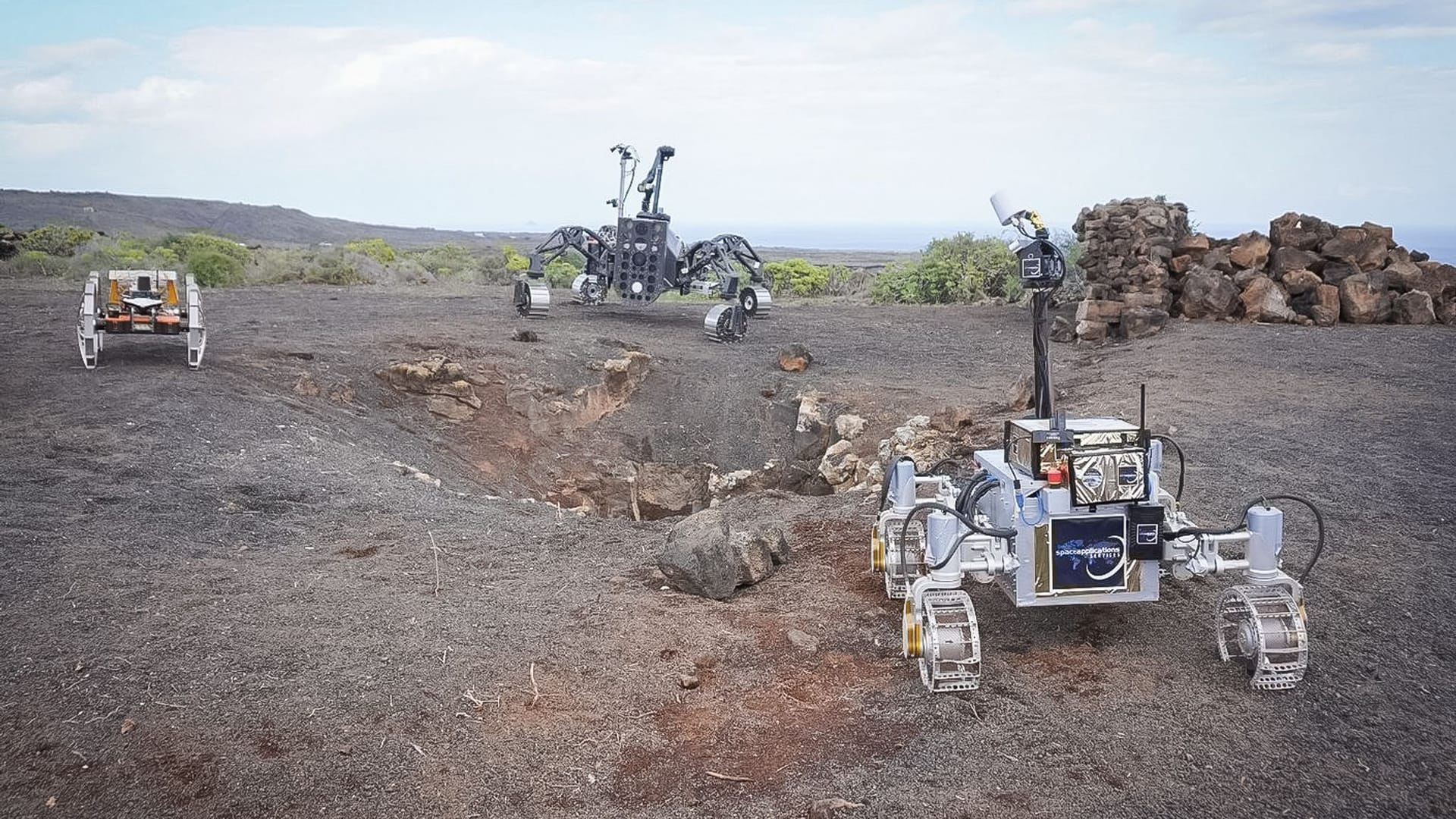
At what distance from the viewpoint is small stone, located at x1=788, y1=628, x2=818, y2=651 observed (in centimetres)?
588

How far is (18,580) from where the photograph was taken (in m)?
6.40

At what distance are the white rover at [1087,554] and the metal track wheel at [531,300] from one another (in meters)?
15.2

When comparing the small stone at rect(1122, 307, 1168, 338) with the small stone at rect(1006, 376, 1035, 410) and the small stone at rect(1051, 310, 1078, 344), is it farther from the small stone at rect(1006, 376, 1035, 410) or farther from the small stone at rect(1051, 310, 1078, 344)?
the small stone at rect(1006, 376, 1035, 410)

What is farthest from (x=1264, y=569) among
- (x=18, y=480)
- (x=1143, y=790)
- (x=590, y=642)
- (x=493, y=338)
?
(x=493, y=338)

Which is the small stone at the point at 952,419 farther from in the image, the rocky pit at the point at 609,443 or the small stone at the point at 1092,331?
the small stone at the point at 1092,331

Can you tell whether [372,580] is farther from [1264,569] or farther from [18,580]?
[1264,569]

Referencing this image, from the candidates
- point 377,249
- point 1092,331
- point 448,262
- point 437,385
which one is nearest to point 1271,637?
point 437,385

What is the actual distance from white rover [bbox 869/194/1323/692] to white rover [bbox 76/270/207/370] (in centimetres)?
1035

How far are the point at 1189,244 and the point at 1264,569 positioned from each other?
15306 millimetres

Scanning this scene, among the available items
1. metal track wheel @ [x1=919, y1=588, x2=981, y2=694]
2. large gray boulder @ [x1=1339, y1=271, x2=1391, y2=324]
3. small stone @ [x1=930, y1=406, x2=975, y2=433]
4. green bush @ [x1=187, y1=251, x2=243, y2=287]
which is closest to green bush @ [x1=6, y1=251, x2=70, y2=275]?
green bush @ [x1=187, y1=251, x2=243, y2=287]

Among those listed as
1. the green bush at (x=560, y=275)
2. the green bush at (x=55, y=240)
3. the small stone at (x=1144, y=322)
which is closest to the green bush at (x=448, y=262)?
the green bush at (x=560, y=275)

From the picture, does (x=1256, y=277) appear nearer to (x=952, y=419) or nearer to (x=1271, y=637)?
(x=952, y=419)

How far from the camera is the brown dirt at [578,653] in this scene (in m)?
4.47

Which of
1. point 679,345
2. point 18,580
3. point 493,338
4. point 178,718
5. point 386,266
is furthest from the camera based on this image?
point 386,266
